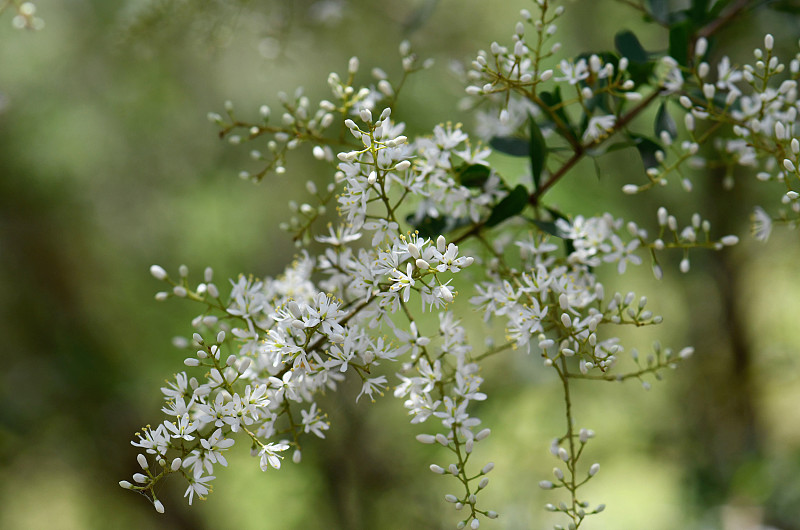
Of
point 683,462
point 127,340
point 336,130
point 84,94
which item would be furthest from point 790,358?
point 84,94

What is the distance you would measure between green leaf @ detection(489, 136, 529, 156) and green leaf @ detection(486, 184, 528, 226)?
0.14m

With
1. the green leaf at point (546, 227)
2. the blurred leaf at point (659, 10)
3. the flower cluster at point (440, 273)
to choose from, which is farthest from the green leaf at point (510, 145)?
the blurred leaf at point (659, 10)

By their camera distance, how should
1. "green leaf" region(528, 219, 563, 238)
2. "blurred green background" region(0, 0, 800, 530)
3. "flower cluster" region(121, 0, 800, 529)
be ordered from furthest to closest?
"blurred green background" region(0, 0, 800, 530)
"green leaf" region(528, 219, 563, 238)
"flower cluster" region(121, 0, 800, 529)

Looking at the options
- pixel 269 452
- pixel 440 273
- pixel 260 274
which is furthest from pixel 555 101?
pixel 260 274

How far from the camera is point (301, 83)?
7.70 ft

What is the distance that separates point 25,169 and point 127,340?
2.52ft

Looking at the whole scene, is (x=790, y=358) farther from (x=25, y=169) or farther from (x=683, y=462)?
(x=25, y=169)

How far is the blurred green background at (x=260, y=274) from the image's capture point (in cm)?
191

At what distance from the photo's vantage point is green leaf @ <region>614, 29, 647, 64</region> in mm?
845

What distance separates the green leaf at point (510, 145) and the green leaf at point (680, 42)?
0.22 meters

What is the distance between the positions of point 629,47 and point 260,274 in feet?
5.90

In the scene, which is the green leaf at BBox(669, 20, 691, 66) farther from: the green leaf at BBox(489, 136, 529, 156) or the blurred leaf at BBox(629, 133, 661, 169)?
the green leaf at BBox(489, 136, 529, 156)

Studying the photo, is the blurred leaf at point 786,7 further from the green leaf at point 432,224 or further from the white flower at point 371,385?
the white flower at point 371,385

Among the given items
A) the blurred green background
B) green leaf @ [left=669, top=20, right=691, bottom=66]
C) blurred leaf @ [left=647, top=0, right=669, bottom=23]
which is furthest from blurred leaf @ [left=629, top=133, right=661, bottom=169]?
the blurred green background
